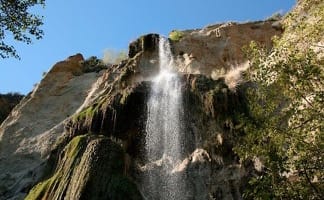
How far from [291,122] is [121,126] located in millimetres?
11244

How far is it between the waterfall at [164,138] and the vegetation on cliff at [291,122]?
295 inches

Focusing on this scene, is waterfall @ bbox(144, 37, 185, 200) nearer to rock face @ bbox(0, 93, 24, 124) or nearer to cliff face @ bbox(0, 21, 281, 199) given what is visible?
cliff face @ bbox(0, 21, 281, 199)

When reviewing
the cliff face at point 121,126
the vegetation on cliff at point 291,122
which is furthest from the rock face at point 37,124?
the vegetation on cliff at point 291,122

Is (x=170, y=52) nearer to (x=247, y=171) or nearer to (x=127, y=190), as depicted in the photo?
(x=247, y=171)

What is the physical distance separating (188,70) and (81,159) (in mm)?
15563

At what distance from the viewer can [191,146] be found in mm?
21891

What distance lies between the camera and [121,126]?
22578 millimetres

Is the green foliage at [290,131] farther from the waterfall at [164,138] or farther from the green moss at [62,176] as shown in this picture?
the waterfall at [164,138]

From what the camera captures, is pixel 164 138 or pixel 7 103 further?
pixel 7 103

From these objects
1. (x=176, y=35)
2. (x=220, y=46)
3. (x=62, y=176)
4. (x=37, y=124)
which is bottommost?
(x=62, y=176)

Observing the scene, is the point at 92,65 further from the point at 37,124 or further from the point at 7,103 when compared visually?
the point at 37,124

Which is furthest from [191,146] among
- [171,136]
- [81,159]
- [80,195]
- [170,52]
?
[170,52]

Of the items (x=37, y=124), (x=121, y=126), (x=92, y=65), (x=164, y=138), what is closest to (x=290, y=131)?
(x=164, y=138)

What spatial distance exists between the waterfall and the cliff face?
31 cm
